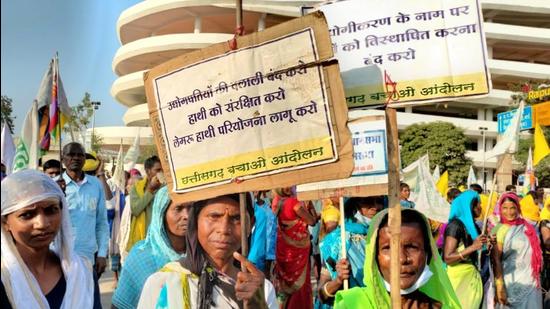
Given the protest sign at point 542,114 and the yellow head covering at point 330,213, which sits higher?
the protest sign at point 542,114

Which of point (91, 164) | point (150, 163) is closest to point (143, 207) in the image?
point (150, 163)

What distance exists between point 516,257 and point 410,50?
311 centimetres

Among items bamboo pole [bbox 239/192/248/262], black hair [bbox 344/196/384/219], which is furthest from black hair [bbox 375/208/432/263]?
black hair [bbox 344/196/384/219]

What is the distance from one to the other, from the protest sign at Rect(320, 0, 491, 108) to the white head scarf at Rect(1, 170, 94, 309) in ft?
3.85

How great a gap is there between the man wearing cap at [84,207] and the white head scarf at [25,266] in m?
2.25

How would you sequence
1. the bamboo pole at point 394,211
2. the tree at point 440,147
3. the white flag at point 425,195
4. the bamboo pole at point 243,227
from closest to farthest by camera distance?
the bamboo pole at point 243,227
the bamboo pole at point 394,211
the white flag at point 425,195
the tree at point 440,147

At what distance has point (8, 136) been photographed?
3.08 metres

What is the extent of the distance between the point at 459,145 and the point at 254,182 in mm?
28171

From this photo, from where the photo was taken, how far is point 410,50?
8.07 feet

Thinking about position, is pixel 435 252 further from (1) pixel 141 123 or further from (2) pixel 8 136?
(1) pixel 141 123

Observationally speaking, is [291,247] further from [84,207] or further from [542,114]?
[542,114]

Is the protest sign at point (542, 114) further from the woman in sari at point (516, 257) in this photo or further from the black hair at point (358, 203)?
the black hair at point (358, 203)

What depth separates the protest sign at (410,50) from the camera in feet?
7.89

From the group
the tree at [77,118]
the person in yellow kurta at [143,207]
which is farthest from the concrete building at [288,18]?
the person in yellow kurta at [143,207]
